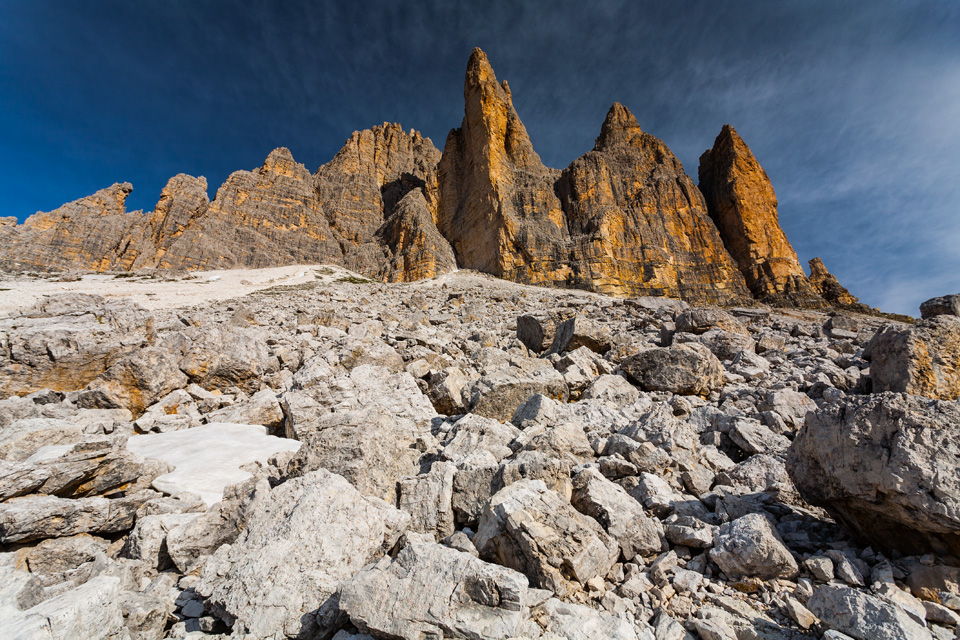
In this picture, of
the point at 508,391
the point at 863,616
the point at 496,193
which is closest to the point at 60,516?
the point at 508,391

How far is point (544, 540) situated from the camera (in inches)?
106

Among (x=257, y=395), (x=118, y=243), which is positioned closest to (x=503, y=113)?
(x=118, y=243)

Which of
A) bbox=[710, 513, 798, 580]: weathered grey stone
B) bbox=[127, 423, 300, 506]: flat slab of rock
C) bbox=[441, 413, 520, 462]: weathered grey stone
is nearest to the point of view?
bbox=[710, 513, 798, 580]: weathered grey stone

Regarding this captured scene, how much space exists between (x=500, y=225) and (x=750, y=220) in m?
38.9

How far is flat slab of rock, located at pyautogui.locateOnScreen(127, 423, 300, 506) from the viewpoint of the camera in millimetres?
4147

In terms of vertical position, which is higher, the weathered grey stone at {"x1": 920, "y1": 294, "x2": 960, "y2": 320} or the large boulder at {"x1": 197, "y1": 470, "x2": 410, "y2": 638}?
the weathered grey stone at {"x1": 920, "y1": 294, "x2": 960, "y2": 320}

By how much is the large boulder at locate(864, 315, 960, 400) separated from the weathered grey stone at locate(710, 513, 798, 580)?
4.84 metres

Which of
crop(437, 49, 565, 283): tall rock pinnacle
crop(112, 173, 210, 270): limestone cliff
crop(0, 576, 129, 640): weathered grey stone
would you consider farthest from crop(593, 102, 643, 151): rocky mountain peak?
crop(0, 576, 129, 640): weathered grey stone

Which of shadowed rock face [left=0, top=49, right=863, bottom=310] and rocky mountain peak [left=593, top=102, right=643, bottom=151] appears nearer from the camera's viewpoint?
shadowed rock face [left=0, top=49, right=863, bottom=310]

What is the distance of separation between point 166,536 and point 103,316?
8256 mm

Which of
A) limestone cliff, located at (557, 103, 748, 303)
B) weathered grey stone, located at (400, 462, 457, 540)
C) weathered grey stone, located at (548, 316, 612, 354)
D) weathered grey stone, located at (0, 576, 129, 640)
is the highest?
limestone cliff, located at (557, 103, 748, 303)

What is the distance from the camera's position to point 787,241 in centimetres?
5828

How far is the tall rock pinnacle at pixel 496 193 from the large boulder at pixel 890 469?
51.0 meters

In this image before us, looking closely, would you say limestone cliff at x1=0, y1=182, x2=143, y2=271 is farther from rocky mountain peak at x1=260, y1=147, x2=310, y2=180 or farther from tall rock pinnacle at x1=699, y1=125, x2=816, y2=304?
tall rock pinnacle at x1=699, y1=125, x2=816, y2=304
